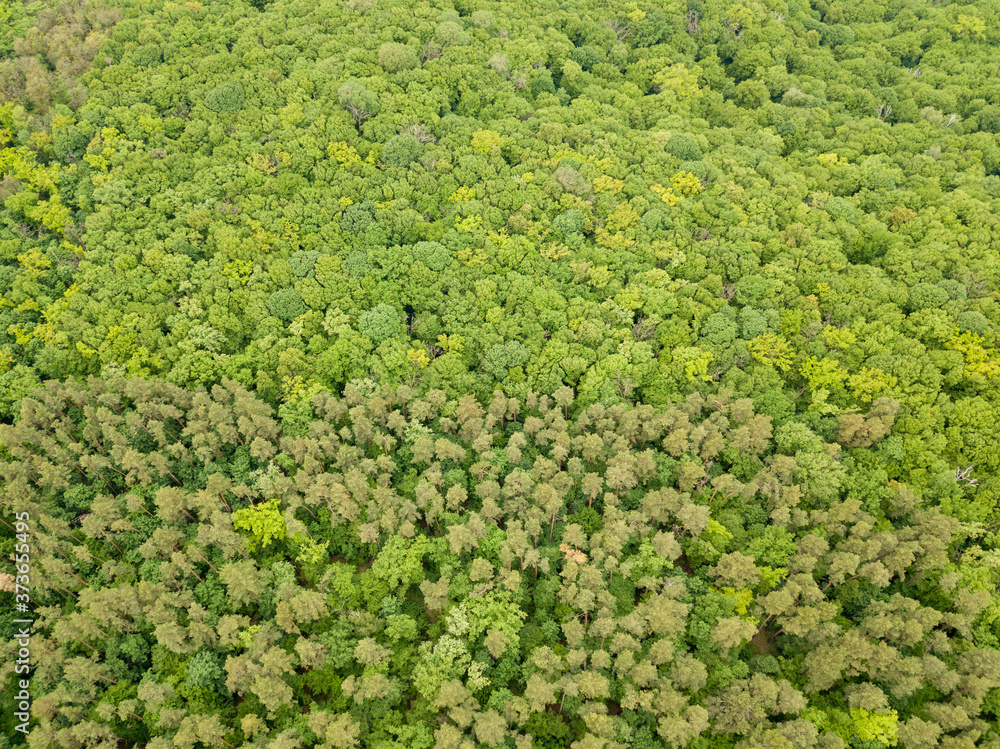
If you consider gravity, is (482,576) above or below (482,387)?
below

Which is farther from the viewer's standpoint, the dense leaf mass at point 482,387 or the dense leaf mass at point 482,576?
the dense leaf mass at point 482,387

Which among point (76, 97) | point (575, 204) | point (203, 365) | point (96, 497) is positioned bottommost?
point (96, 497)

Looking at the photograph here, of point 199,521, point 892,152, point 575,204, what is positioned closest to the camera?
point 199,521

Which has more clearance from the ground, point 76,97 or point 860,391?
point 76,97

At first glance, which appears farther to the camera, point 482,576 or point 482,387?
point 482,387

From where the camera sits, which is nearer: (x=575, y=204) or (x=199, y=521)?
(x=199, y=521)

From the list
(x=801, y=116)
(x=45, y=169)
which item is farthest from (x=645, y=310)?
(x=45, y=169)

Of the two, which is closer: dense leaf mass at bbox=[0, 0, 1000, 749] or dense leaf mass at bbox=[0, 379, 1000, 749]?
dense leaf mass at bbox=[0, 379, 1000, 749]

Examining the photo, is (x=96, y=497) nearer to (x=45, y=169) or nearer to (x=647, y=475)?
(x=45, y=169)
